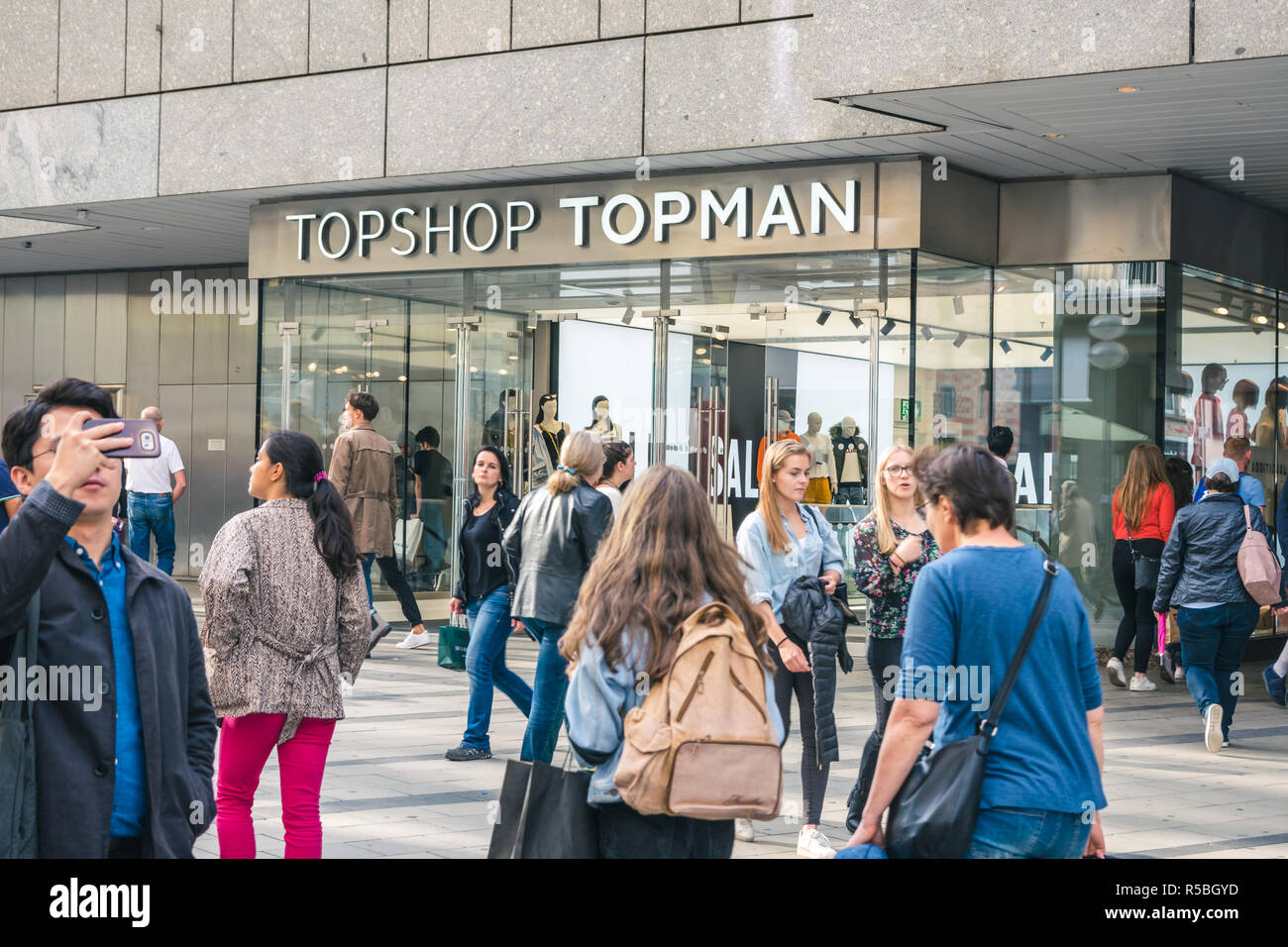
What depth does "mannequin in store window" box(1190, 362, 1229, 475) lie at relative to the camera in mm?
14148

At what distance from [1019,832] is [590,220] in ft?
36.3

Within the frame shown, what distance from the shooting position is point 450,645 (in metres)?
9.91

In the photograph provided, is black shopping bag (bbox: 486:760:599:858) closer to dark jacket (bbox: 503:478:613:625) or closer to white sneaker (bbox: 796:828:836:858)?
white sneaker (bbox: 796:828:836:858)

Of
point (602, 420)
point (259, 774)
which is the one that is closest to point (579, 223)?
point (602, 420)

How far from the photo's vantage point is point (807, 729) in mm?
7070

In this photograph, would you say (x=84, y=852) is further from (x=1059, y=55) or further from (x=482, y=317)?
(x=482, y=317)

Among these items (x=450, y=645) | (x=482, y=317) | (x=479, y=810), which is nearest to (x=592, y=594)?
(x=479, y=810)

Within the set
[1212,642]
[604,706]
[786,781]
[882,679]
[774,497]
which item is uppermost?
[774,497]

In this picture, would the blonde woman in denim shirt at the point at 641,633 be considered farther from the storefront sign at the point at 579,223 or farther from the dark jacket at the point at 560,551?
the storefront sign at the point at 579,223

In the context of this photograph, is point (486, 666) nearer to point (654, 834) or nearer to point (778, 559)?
point (778, 559)

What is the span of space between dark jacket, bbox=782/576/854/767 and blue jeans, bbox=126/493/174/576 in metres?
10.4

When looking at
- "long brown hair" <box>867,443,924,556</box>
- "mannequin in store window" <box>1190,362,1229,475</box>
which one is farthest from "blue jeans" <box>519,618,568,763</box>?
"mannequin in store window" <box>1190,362,1229,475</box>

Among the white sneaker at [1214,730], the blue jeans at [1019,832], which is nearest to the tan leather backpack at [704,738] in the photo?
the blue jeans at [1019,832]

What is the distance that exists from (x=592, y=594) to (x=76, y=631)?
1391mm
